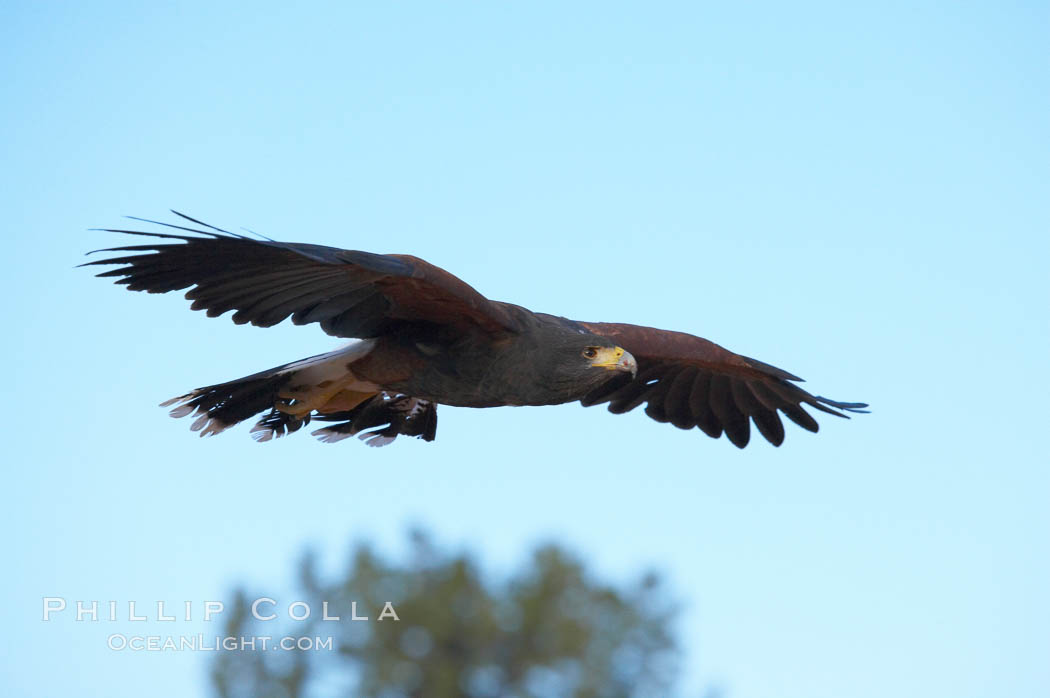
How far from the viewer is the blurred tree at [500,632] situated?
21812 mm

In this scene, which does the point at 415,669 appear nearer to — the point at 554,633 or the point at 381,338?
the point at 554,633

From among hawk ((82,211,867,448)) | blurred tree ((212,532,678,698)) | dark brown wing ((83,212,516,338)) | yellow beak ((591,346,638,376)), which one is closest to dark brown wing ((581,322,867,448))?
hawk ((82,211,867,448))

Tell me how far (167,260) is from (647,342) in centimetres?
366

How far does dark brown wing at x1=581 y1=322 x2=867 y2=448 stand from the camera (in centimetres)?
891

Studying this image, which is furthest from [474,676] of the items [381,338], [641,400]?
[381,338]

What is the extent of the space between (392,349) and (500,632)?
1613 centimetres

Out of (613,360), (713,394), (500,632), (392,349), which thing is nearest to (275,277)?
(392,349)

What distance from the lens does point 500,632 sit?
2230 cm

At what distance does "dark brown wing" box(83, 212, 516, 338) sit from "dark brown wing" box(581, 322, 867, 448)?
2.73 meters

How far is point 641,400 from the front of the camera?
364 inches

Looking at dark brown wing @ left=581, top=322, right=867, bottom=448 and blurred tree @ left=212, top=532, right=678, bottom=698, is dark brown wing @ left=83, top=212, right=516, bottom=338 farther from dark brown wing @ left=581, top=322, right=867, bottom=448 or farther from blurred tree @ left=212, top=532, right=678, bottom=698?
blurred tree @ left=212, top=532, right=678, bottom=698

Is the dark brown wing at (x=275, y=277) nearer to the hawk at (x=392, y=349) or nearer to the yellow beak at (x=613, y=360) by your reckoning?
the hawk at (x=392, y=349)

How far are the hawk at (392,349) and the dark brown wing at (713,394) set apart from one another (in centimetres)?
2

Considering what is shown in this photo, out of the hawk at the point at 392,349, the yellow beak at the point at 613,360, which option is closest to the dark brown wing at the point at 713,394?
the hawk at the point at 392,349
